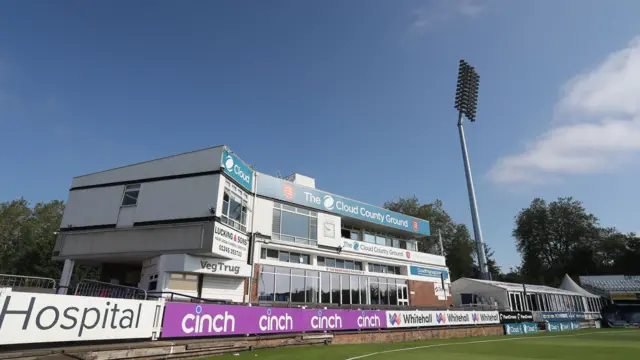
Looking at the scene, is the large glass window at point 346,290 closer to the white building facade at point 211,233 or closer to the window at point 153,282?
the white building facade at point 211,233

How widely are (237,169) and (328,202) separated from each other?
906 cm

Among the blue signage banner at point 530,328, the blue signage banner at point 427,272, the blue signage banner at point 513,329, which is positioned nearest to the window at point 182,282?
the blue signage banner at point 427,272

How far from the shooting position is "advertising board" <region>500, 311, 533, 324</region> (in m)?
29.2

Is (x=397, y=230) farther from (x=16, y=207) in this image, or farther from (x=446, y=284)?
(x=16, y=207)

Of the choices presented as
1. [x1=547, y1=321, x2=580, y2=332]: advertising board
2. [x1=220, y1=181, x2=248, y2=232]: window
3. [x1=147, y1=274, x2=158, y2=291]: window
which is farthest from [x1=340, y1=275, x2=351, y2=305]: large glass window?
[x1=547, y1=321, x2=580, y2=332]: advertising board

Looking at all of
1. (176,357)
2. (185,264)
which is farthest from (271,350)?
(185,264)

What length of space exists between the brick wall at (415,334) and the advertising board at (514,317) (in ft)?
5.08

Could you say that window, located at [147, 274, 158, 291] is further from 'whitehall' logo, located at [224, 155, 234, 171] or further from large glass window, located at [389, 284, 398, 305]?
large glass window, located at [389, 284, 398, 305]

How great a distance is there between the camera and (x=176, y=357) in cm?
1033

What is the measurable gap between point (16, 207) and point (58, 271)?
39.2 feet

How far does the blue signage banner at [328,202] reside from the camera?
24.9 meters

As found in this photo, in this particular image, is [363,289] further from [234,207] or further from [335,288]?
[234,207]

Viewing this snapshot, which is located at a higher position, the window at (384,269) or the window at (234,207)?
the window at (234,207)

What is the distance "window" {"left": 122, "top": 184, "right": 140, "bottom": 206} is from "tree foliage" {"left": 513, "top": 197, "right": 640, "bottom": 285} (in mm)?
74842
